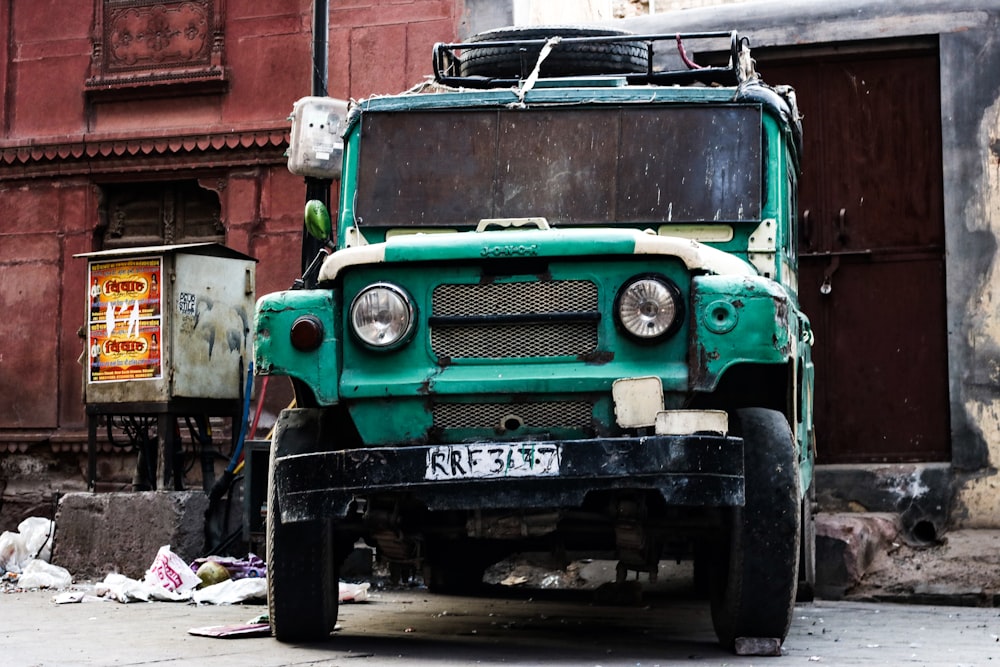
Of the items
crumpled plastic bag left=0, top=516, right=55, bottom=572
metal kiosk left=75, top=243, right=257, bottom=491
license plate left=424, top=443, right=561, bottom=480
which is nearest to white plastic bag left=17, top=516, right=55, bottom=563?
crumpled plastic bag left=0, top=516, right=55, bottom=572

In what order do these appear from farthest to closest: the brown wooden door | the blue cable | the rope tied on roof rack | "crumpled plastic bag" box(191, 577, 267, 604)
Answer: the brown wooden door < the blue cable < "crumpled plastic bag" box(191, 577, 267, 604) < the rope tied on roof rack

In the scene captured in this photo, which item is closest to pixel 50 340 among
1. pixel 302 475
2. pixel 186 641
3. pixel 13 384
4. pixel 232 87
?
pixel 13 384

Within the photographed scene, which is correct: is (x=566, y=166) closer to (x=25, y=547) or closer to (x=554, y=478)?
(x=554, y=478)

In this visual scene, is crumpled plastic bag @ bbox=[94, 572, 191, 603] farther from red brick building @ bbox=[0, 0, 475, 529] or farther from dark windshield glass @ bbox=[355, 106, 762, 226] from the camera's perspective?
red brick building @ bbox=[0, 0, 475, 529]

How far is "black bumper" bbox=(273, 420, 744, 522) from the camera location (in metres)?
5.17

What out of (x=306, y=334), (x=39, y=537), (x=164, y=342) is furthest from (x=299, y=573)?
(x=39, y=537)

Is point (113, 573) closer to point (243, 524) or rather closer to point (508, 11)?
point (243, 524)

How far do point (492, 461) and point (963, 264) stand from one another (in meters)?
5.64

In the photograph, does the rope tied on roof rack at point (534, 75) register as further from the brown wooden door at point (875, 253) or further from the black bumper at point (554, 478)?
the brown wooden door at point (875, 253)

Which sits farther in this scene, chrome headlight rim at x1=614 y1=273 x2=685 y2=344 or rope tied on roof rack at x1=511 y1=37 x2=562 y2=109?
rope tied on roof rack at x1=511 y1=37 x2=562 y2=109

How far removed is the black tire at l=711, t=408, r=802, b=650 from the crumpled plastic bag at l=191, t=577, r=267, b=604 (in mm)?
3644

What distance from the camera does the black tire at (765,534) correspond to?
5.37 m

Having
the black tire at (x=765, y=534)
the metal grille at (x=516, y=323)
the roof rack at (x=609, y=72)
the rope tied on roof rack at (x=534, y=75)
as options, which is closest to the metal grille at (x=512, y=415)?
the metal grille at (x=516, y=323)

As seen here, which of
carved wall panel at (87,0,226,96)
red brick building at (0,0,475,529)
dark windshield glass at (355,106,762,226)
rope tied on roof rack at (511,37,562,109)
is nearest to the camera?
dark windshield glass at (355,106,762,226)
